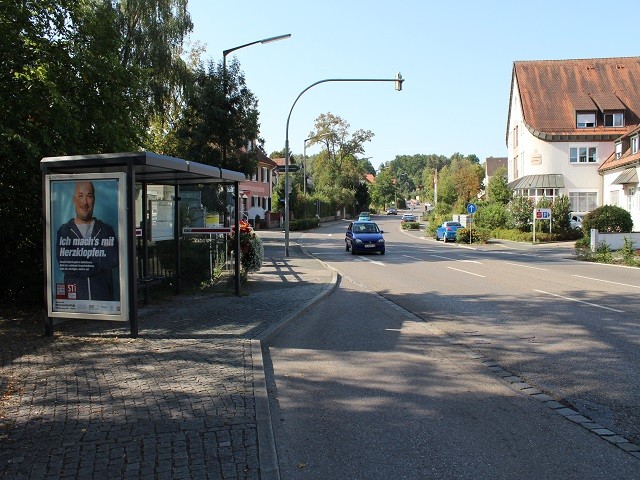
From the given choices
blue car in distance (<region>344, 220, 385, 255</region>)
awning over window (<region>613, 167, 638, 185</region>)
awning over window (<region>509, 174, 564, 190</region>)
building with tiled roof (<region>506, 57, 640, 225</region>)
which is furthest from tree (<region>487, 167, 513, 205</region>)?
blue car in distance (<region>344, 220, 385, 255</region>)

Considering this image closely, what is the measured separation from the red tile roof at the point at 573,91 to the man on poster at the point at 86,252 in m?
46.5

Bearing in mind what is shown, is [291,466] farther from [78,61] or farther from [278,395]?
[78,61]

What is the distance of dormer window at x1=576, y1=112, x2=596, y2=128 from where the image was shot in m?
48.9

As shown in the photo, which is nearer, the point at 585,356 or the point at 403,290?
the point at 585,356

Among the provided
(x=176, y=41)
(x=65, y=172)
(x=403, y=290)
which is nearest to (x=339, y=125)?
(x=176, y=41)

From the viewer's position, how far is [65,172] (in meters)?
8.59

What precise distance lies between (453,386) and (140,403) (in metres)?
3.16

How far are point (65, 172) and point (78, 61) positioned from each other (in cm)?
272

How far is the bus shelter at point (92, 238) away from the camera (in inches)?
309

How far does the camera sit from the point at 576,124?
49031 millimetres

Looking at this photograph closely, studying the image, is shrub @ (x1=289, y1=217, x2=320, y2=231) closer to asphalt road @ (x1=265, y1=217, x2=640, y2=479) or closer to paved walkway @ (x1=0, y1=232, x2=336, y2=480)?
asphalt road @ (x1=265, y1=217, x2=640, y2=479)

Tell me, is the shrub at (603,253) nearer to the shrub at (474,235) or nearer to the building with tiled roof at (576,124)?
the shrub at (474,235)

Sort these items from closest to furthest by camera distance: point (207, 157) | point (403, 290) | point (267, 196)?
point (403, 290), point (207, 157), point (267, 196)

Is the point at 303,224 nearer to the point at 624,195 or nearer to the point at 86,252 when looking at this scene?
the point at 624,195
